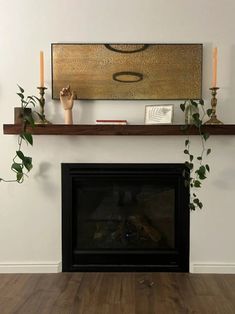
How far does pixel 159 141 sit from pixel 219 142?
44 centimetres

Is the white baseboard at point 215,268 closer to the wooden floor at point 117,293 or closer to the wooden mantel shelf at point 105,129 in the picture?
the wooden floor at point 117,293

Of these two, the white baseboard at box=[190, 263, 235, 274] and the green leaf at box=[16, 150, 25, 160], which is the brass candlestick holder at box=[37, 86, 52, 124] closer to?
the green leaf at box=[16, 150, 25, 160]

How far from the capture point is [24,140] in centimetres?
230

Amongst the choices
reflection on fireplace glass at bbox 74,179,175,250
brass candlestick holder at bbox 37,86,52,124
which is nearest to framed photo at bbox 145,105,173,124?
reflection on fireplace glass at bbox 74,179,175,250

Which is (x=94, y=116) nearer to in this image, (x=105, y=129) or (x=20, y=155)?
(x=105, y=129)

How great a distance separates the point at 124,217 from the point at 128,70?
1.12m

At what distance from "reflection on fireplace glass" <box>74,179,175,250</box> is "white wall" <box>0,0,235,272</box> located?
0.19 metres

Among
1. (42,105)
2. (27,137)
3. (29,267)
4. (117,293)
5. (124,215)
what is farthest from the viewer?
(124,215)

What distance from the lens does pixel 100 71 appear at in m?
2.28

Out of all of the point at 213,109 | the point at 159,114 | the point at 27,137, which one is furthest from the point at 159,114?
the point at 27,137

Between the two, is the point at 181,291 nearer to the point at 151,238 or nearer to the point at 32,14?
the point at 151,238

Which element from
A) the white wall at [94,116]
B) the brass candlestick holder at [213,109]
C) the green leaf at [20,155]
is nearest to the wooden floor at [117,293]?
the white wall at [94,116]

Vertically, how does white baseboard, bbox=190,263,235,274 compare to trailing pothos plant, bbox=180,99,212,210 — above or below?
below

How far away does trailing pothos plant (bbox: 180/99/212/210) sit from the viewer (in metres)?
2.15
